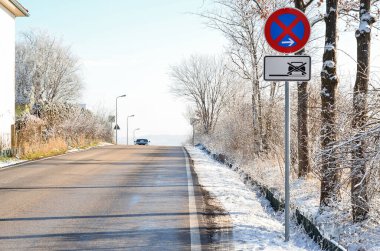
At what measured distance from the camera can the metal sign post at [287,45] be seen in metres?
5.71

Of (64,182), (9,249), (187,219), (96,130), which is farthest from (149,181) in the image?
(96,130)

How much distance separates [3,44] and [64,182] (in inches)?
503

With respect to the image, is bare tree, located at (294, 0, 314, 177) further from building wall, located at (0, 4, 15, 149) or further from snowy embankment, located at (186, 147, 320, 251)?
building wall, located at (0, 4, 15, 149)

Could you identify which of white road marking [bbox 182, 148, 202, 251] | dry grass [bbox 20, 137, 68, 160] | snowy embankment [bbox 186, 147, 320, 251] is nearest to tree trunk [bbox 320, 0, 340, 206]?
snowy embankment [bbox 186, 147, 320, 251]

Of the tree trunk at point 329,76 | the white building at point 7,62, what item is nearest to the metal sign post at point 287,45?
the tree trunk at point 329,76

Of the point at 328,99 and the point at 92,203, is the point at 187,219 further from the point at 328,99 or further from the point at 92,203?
the point at 328,99

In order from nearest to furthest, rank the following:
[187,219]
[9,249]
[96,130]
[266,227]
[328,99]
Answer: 1. [9,249]
2. [266,227]
3. [187,219]
4. [328,99]
5. [96,130]

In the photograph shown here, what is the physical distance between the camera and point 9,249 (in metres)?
5.39

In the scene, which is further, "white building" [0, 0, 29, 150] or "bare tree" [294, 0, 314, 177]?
"white building" [0, 0, 29, 150]

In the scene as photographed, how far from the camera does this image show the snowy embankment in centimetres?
573

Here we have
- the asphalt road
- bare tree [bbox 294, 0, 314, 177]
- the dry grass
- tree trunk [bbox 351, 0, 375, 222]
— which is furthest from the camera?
the dry grass

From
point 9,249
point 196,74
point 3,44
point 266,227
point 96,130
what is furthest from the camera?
point 196,74

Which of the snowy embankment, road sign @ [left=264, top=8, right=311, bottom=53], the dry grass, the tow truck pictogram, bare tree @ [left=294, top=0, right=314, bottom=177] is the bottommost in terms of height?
the snowy embankment

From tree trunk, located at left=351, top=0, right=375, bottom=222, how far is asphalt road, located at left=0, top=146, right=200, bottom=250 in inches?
87.1
